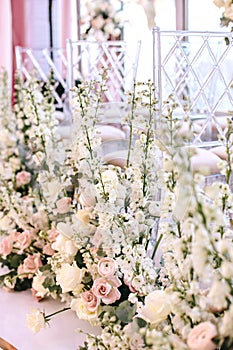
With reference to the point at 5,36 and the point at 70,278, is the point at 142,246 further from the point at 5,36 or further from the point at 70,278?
the point at 5,36

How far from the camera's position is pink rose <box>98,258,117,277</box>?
114cm

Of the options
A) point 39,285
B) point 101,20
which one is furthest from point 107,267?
point 101,20

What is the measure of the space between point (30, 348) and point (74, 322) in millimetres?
126

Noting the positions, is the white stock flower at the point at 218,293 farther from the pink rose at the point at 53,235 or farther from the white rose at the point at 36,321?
the pink rose at the point at 53,235

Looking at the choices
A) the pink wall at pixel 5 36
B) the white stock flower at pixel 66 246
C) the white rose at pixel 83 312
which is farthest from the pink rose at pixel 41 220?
the pink wall at pixel 5 36

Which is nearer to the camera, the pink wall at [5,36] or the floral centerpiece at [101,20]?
the pink wall at [5,36]

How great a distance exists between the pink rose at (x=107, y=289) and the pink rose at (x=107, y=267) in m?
0.01

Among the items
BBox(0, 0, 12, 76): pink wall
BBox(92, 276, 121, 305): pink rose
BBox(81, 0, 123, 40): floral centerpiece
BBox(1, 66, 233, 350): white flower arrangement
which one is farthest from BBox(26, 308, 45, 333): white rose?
BBox(81, 0, 123, 40): floral centerpiece

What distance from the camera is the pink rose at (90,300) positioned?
3.80 feet

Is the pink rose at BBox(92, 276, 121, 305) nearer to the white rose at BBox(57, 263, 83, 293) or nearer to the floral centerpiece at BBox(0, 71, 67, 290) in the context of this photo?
the white rose at BBox(57, 263, 83, 293)

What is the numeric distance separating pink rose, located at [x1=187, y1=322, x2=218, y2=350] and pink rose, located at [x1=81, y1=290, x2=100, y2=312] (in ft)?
1.39

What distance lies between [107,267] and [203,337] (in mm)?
431

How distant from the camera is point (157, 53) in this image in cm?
194

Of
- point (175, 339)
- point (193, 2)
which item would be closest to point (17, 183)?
point (175, 339)
